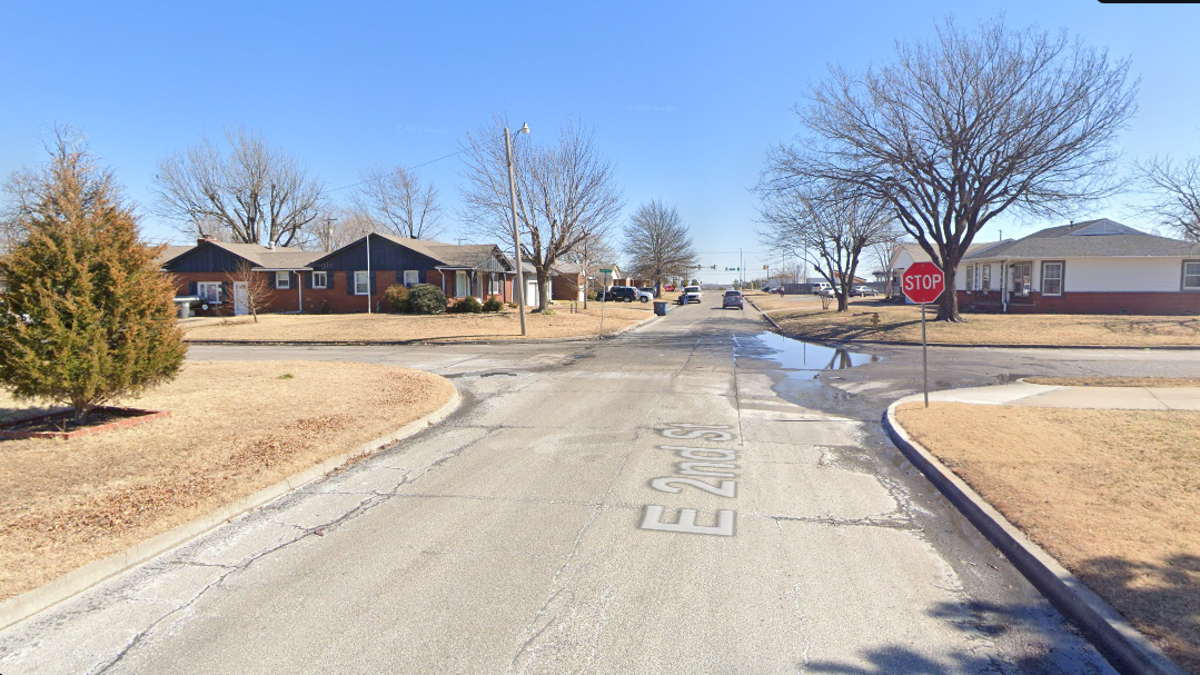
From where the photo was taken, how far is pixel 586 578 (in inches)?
180

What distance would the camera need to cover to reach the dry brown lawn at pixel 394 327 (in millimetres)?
26719

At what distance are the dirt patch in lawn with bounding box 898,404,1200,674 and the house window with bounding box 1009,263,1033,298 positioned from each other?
29.0m

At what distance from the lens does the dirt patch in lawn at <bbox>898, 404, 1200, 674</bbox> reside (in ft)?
13.3

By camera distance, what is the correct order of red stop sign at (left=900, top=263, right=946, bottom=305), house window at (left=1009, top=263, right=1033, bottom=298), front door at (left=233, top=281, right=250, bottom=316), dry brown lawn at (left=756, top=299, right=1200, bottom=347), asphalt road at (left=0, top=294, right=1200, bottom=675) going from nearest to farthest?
asphalt road at (left=0, top=294, right=1200, bottom=675), red stop sign at (left=900, top=263, right=946, bottom=305), dry brown lawn at (left=756, top=299, right=1200, bottom=347), house window at (left=1009, top=263, right=1033, bottom=298), front door at (left=233, top=281, right=250, bottom=316)

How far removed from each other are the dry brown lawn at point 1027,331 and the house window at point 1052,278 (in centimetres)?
638

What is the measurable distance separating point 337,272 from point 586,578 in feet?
124

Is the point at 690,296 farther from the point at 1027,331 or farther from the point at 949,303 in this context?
the point at 1027,331

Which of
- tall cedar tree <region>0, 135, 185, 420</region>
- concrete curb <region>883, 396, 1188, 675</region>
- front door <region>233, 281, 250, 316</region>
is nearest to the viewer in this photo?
concrete curb <region>883, 396, 1188, 675</region>

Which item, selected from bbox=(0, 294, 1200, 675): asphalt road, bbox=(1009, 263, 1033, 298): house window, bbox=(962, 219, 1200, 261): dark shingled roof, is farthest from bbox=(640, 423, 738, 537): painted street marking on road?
bbox=(1009, 263, 1033, 298): house window

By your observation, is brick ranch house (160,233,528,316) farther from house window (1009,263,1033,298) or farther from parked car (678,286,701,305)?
parked car (678,286,701,305)

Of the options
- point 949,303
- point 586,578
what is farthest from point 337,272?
point 586,578

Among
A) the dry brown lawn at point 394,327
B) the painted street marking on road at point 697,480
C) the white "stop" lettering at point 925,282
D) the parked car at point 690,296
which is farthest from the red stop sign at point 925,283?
the parked car at point 690,296

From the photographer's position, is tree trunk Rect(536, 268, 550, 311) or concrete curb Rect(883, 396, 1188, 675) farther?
tree trunk Rect(536, 268, 550, 311)

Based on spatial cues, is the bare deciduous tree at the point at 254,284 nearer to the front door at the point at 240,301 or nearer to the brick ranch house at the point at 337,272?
the front door at the point at 240,301
